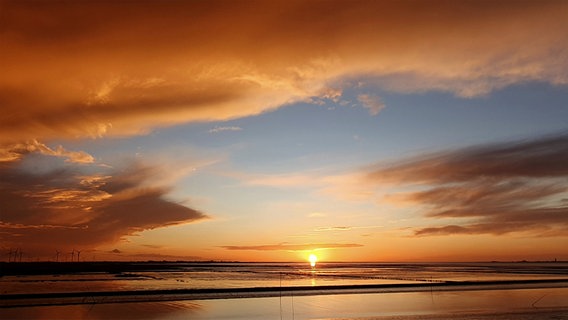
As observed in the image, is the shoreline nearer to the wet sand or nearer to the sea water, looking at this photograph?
the wet sand

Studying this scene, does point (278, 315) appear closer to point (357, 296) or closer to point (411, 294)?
point (357, 296)

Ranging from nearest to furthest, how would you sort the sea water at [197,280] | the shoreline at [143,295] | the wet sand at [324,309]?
1. the wet sand at [324,309]
2. the shoreline at [143,295]
3. the sea water at [197,280]

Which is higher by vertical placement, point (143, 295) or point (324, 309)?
point (143, 295)

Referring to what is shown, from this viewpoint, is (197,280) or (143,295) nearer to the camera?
(143,295)

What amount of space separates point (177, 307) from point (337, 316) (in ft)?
45.2

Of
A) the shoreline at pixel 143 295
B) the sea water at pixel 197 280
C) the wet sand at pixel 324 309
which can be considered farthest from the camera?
the sea water at pixel 197 280

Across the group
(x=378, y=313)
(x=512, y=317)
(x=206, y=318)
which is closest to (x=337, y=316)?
(x=378, y=313)

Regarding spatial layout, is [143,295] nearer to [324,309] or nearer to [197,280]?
[324,309]

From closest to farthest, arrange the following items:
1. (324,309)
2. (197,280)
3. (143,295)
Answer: (324,309) < (143,295) < (197,280)

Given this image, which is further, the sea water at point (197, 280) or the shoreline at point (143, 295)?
the sea water at point (197, 280)

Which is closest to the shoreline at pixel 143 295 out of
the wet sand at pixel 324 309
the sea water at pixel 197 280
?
the wet sand at pixel 324 309

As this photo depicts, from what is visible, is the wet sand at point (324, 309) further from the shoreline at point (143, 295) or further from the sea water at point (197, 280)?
the sea water at point (197, 280)

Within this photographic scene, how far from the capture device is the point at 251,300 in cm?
4397

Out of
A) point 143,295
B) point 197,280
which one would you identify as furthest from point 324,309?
point 197,280
